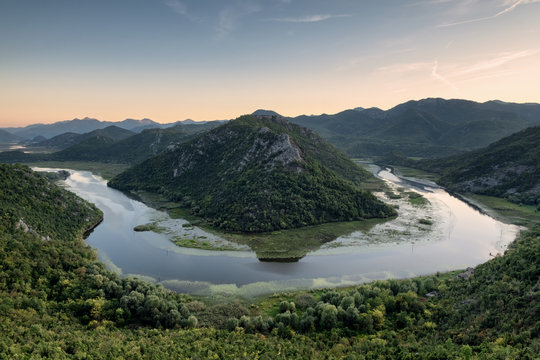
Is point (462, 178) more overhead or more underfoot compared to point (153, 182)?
more overhead

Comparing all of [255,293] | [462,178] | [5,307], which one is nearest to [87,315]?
[5,307]

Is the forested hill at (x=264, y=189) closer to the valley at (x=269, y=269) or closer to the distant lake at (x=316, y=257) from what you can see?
the valley at (x=269, y=269)

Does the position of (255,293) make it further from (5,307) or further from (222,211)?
(222,211)

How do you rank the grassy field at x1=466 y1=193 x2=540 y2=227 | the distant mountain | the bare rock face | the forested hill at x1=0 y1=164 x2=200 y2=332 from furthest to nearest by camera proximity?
the distant mountain, the bare rock face, the grassy field at x1=466 y1=193 x2=540 y2=227, the forested hill at x1=0 y1=164 x2=200 y2=332

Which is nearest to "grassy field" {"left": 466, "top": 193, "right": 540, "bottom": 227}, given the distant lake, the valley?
the valley

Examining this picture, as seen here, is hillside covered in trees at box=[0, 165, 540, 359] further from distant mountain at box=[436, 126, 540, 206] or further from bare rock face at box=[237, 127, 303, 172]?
distant mountain at box=[436, 126, 540, 206]

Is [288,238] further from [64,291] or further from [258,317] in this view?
[64,291]
